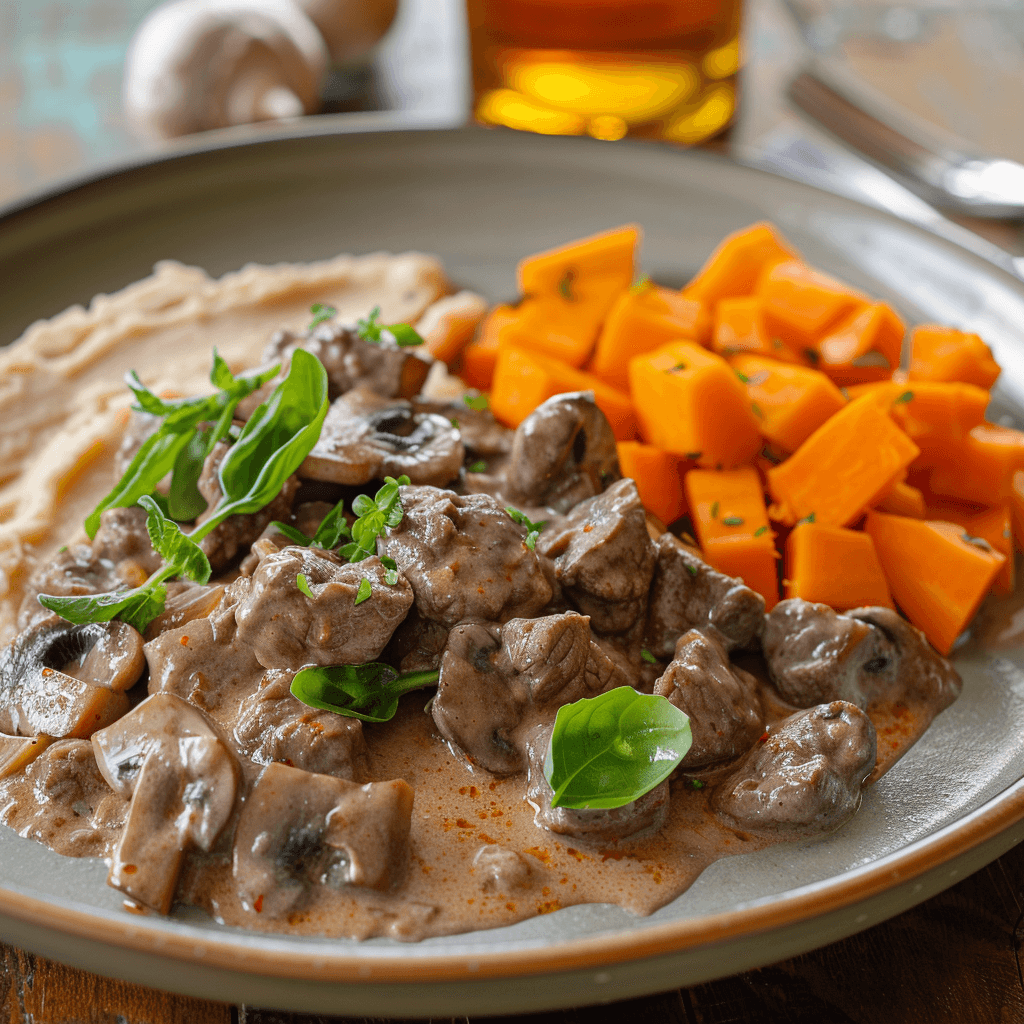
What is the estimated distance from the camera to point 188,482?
327 centimetres

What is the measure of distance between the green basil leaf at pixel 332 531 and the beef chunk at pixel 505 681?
489 millimetres

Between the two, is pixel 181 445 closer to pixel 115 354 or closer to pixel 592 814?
pixel 115 354

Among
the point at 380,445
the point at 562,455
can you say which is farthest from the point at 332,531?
the point at 562,455

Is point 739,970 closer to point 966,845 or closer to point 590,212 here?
point 966,845

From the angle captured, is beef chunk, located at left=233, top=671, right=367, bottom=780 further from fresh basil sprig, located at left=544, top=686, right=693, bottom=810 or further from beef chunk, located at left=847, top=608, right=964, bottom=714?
beef chunk, located at left=847, top=608, right=964, bottom=714

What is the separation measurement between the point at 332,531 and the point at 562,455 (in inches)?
30.2

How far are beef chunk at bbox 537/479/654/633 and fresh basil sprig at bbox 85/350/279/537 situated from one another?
1.05 meters

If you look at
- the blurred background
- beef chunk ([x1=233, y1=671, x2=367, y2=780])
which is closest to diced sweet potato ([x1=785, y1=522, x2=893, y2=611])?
beef chunk ([x1=233, y1=671, x2=367, y2=780])

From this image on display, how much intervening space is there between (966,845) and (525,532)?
1.38 m

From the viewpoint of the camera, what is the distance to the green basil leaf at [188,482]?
3.26m

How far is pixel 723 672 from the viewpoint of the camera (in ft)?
9.55

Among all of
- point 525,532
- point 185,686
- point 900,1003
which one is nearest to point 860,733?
point 900,1003

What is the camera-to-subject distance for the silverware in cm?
516

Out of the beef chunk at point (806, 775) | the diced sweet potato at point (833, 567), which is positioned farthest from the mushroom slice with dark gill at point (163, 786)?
the diced sweet potato at point (833, 567)
